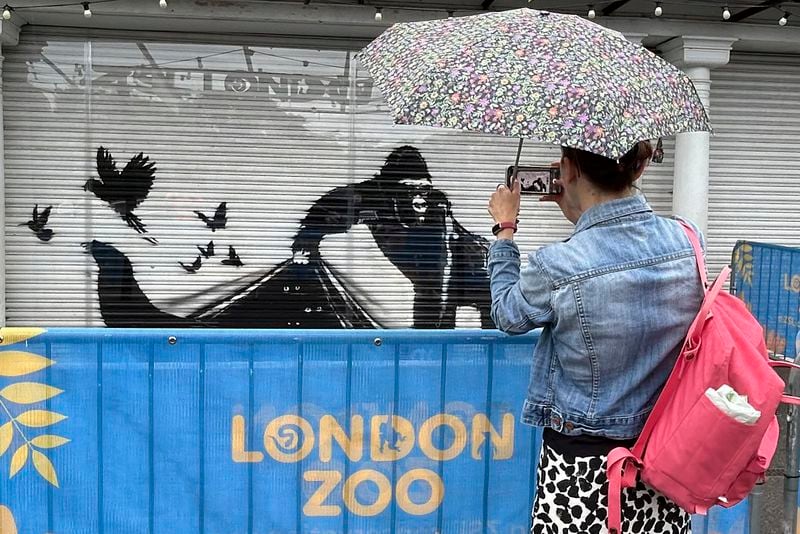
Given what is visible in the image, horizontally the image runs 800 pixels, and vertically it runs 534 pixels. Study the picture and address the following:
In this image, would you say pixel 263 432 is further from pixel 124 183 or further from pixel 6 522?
pixel 124 183

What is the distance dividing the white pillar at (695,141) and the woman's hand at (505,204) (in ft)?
20.5

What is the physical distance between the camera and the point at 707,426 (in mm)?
1866

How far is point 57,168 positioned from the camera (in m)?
7.83

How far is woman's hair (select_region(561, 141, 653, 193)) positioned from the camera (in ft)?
6.79

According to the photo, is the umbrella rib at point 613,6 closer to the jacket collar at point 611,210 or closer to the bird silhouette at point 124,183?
the bird silhouette at point 124,183

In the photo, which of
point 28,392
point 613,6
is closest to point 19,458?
point 28,392

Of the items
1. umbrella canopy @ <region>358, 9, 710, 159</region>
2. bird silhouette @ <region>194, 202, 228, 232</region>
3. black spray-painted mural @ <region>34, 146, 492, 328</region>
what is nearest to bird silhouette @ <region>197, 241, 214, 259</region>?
black spray-painted mural @ <region>34, 146, 492, 328</region>

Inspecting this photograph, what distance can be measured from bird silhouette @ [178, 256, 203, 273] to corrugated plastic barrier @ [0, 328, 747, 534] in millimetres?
5158

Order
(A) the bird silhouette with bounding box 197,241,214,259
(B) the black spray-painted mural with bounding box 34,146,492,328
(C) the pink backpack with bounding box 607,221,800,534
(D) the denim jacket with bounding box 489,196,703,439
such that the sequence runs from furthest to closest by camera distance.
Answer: (A) the bird silhouette with bounding box 197,241,214,259 < (B) the black spray-painted mural with bounding box 34,146,492,328 < (D) the denim jacket with bounding box 489,196,703,439 < (C) the pink backpack with bounding box 607,221,800,534

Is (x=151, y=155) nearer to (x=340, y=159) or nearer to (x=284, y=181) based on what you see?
(x=284, y=181)

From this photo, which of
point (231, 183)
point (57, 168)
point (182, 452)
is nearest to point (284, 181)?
point (231, 183)

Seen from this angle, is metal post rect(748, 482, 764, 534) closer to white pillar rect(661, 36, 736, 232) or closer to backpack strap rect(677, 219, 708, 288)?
backpack strap rect(677, 219, 708, 288)

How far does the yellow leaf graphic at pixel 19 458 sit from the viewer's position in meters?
2.98

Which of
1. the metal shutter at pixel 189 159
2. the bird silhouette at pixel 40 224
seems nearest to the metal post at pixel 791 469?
the metal shutter at pixel 189 159
